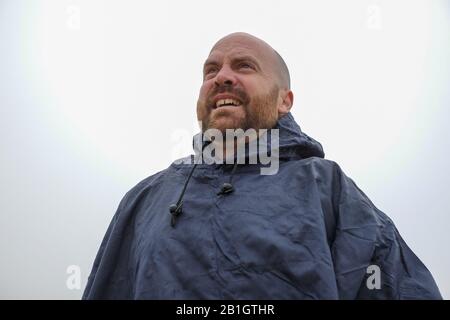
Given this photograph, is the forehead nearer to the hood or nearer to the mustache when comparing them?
the mustache

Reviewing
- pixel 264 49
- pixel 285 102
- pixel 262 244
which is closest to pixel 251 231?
pixel 262 244

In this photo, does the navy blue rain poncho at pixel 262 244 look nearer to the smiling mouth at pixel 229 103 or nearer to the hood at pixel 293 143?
the hood at pixel 293 143

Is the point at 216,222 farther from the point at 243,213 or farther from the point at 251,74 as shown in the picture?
the point at 251,74

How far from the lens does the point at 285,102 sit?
4.90 ft

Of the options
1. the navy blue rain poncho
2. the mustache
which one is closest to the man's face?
the mustache

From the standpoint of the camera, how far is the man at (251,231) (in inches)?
37.1

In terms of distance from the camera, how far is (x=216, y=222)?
3.42ft

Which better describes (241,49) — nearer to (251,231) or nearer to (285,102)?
(285,102)

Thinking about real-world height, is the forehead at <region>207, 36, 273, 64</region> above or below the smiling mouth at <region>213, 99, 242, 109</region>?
above

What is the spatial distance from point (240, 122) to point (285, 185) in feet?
0.98

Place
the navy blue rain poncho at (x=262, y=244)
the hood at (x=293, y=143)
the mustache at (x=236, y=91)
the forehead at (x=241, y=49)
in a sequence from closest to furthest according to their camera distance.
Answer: the navy blue rain poncho at (x=262, y=244) → the hood at (x=293, y=143) → the mustache at (x=236, y=91) → the forehead at (x=241, y=49)

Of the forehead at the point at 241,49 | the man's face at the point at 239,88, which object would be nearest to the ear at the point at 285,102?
the man's face at the point at 239,88

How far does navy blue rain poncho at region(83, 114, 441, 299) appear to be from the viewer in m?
0.93
